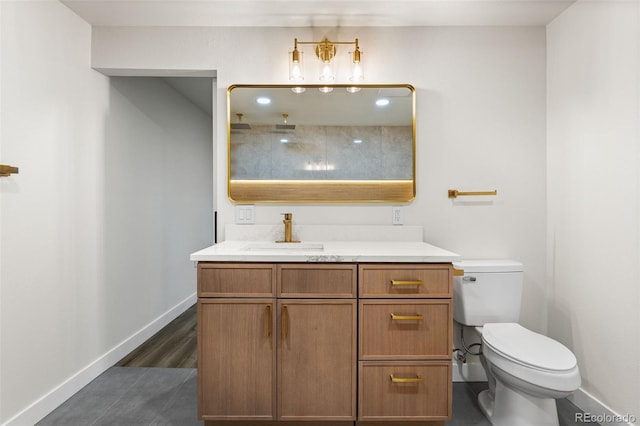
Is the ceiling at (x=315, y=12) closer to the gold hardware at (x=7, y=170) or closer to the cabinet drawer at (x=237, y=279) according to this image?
the gold hardware at (x=7, y=170)

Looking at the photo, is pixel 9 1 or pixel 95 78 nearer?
pixel 9 1

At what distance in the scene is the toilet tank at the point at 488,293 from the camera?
1.93 meters

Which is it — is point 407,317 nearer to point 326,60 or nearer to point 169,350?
point 326,60

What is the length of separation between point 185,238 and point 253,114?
195 cm

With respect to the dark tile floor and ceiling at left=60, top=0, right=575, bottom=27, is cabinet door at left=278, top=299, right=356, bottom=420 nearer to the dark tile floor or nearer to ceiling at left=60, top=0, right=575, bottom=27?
the dark tile floor

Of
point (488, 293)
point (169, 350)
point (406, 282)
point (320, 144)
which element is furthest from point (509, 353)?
point (169, 350)

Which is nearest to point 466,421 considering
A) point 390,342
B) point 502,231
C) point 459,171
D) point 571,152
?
point 390,342

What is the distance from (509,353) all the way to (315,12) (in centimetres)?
204

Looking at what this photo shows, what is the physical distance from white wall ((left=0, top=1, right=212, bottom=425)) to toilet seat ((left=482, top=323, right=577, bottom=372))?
2273mm

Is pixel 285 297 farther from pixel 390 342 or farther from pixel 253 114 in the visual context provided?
pixel 253 114

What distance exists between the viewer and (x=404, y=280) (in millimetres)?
1570

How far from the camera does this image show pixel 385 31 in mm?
2135

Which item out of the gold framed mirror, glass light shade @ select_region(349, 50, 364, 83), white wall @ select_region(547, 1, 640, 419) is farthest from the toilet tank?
glass light shade @ select_region(349, 50, 364, 83)

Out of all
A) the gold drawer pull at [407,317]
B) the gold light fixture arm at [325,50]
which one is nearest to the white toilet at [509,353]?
the gold drawer pull at [407,317]
